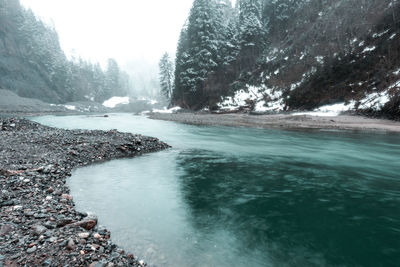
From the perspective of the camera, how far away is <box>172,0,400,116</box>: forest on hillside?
34.6 meters

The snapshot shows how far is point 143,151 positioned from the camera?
17062 millimetres

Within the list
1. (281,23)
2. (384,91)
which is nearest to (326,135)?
(384,91)

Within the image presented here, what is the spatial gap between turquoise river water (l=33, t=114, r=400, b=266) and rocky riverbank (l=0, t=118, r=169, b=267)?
0.68m

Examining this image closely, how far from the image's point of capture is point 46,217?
6.35 m

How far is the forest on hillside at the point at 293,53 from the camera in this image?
114 feet

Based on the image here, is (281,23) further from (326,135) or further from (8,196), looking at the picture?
(8,196)

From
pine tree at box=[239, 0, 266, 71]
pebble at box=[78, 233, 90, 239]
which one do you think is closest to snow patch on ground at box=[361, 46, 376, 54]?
pine tree at box=[239, 0, 266, 71]

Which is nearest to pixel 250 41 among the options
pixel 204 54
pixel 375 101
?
pixel 204 54

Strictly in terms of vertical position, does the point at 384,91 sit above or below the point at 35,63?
below

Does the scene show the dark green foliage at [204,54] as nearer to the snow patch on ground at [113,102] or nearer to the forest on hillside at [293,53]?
the forest on hillside at [293,53]

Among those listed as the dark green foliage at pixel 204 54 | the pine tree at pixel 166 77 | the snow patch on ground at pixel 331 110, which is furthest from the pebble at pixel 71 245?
the pine tree at pixel 166 77

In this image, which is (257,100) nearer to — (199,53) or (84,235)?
(199,53)

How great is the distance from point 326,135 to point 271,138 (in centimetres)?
514

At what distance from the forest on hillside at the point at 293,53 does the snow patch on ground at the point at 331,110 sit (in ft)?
3.90
